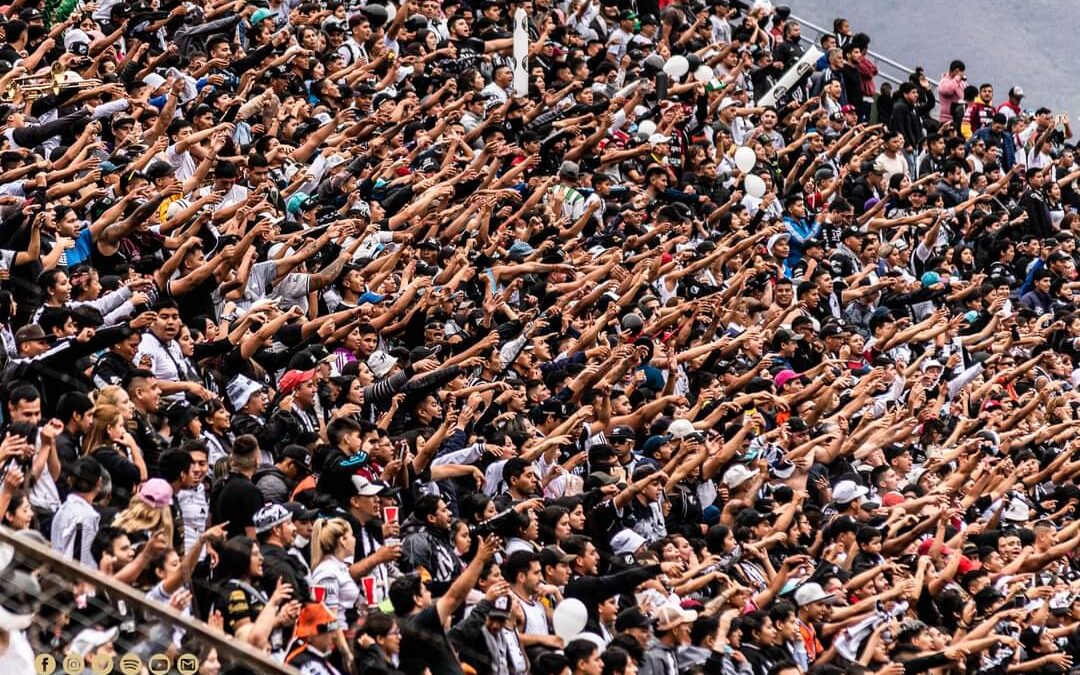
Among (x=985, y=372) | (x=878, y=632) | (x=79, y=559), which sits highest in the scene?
(x=79, y=559)

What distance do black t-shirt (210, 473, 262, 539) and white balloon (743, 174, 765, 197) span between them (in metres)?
11.6

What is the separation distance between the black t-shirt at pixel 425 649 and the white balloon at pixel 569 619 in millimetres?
1202

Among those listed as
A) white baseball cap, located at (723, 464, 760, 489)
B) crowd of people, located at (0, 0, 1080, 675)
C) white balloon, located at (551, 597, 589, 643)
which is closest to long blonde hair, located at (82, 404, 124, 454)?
crowd of people, located at (0, 0, 1080, 675)

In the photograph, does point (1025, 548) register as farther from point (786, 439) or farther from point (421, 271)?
point (421, 271)

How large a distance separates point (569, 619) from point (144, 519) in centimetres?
260

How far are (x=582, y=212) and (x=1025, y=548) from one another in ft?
17.7

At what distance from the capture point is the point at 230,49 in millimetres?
18625

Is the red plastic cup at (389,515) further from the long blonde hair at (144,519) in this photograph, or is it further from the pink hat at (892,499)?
the pink hat at (892,499)

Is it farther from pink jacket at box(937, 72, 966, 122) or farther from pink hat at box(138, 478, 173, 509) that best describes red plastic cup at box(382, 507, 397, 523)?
pink jacket at box(937, 72, 966, 122)

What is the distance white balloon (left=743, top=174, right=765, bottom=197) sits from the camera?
21469 millimetres

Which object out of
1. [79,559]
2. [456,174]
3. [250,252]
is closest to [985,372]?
[456,174]

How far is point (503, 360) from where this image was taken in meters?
15.0

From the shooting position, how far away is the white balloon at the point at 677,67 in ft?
77.5

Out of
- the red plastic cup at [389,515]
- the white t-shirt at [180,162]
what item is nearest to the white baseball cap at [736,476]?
the red plastic cup at [389,515]
